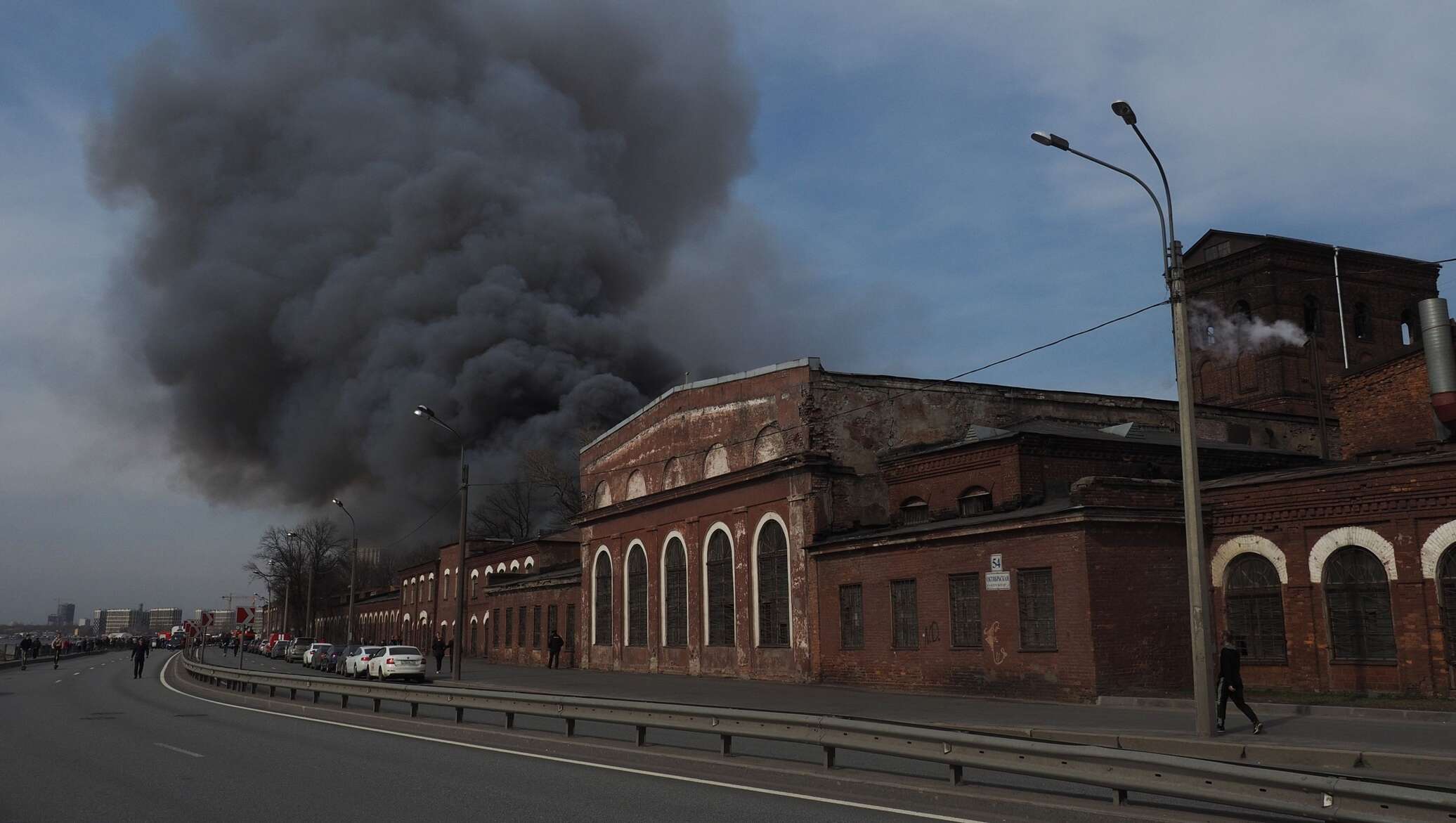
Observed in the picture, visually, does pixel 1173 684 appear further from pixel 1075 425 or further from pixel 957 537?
pixel 1075 425

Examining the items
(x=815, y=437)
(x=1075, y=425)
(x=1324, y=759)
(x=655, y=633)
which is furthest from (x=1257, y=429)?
(x=1324, y=759)

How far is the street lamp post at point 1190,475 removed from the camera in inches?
527

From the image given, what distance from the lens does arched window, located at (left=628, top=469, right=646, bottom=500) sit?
37.6 meters

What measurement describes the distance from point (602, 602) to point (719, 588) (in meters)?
8.44

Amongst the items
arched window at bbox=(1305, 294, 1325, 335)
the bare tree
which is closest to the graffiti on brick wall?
arched window at bbox=(1305, 294, 1325, 335)

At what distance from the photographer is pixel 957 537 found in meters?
23.1

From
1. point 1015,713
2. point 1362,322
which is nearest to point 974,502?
point 1015,713

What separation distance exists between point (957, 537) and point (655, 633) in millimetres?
14714

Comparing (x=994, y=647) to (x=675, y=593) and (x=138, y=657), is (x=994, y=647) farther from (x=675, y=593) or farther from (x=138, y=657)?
(x=138, y=657)

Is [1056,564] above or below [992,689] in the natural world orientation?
above

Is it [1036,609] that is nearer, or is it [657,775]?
[657,775]

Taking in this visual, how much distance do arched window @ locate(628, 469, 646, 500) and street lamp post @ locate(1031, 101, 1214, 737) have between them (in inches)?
968

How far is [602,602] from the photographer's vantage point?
3922cm

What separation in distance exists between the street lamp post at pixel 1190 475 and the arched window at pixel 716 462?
1914cm
